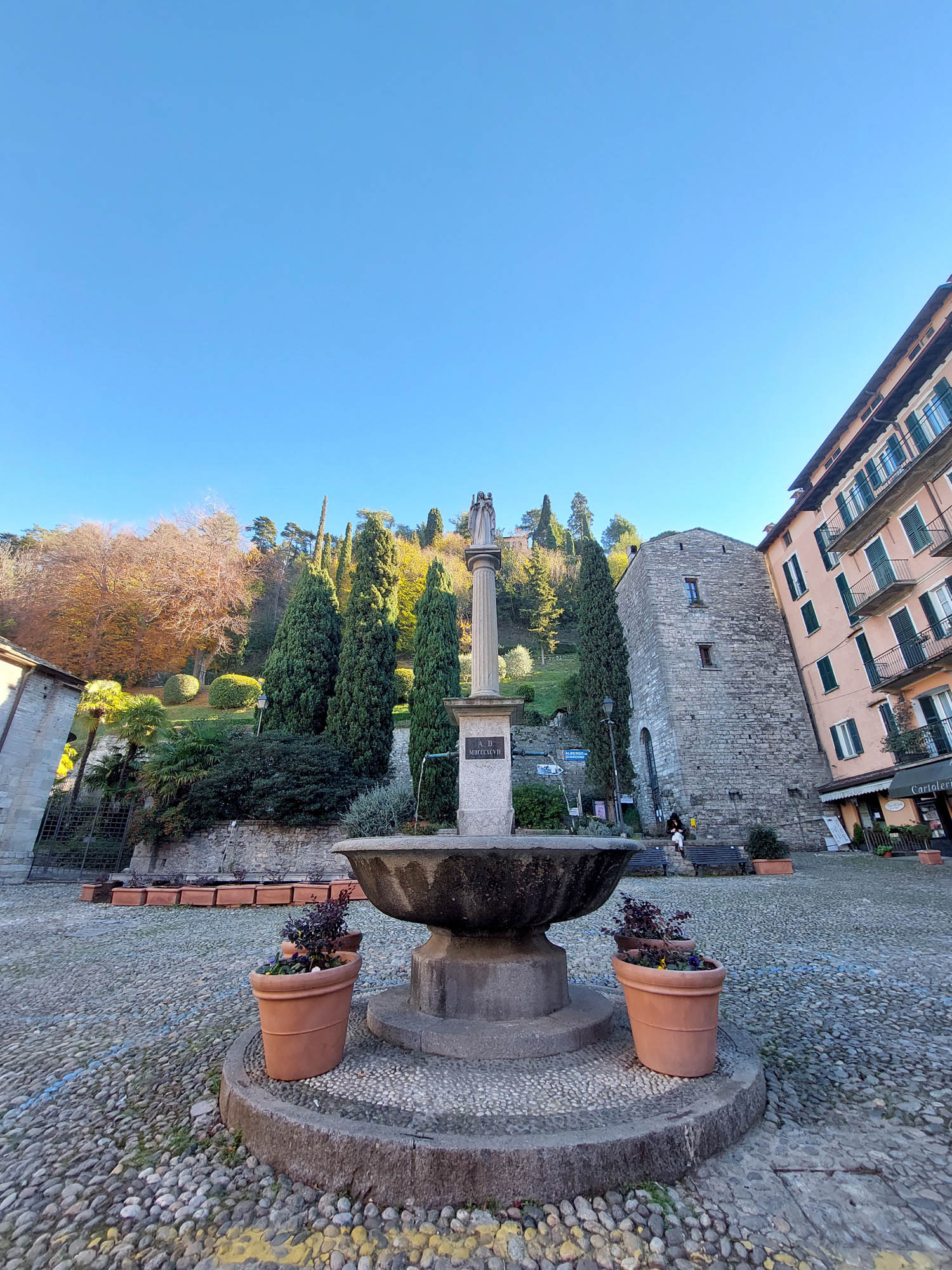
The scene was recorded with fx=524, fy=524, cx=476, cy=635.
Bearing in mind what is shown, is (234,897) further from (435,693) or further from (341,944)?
(435,693)

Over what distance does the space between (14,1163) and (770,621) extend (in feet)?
81.2

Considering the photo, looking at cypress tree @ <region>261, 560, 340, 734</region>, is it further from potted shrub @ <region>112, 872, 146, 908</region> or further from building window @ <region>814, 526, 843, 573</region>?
building window @ <region>814, 526, 843, 573</region>

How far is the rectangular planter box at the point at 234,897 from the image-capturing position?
33.4 feet

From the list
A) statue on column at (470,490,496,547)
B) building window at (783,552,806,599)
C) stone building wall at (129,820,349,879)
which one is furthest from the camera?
building window at (783,552,806,599)

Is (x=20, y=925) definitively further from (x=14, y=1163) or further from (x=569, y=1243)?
(x=569, y=1243)

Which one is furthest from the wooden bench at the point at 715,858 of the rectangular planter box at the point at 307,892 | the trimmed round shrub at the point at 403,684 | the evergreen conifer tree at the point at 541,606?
the evergreen conifer tree at the point at 541,606

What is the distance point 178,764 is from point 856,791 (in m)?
21.2

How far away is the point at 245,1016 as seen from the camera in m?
4.07

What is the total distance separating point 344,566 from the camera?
4138 centimetres

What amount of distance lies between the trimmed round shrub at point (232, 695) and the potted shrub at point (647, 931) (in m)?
26.6

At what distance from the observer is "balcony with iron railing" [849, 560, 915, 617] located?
1616 centimetres

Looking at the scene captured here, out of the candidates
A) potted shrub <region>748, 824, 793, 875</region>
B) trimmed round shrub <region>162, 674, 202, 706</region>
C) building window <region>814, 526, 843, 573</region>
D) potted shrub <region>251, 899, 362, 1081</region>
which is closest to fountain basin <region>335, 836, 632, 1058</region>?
potted shrub <region>251, 899, 362, 1081</region>

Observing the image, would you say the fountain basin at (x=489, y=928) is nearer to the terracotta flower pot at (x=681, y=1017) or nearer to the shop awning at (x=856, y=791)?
the terracotta flower pot at (x=681, y=1017)

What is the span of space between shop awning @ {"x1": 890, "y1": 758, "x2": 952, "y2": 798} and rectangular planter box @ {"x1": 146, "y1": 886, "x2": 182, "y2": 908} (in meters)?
18.7
